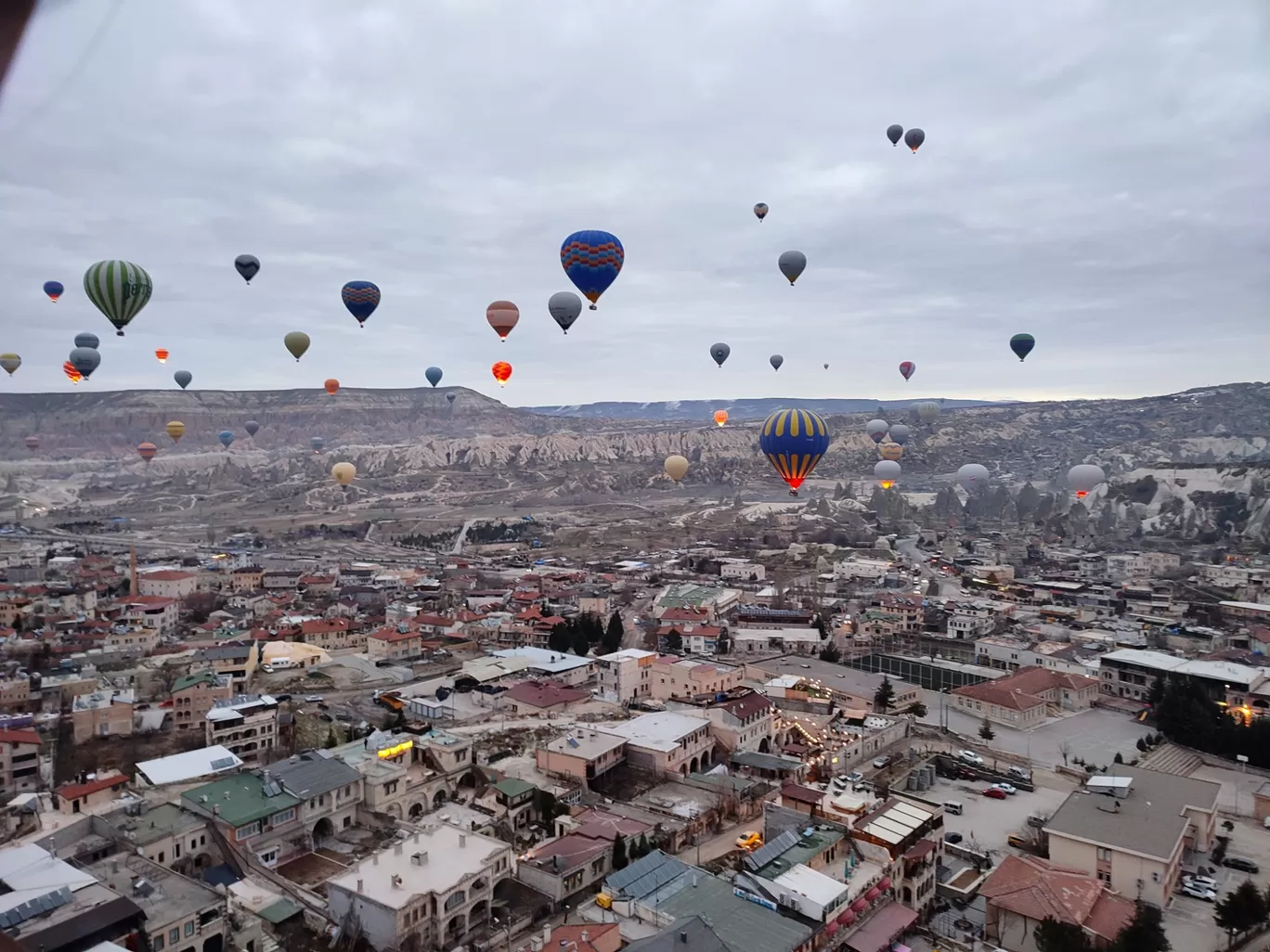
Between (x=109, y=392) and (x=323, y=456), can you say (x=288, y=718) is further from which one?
(x=109, y=392)

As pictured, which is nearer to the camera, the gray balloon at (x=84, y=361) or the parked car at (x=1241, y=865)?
the parked car at (x=1241, y=865)

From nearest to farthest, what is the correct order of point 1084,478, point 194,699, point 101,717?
point 101,717, point 194,699, point 1084,478

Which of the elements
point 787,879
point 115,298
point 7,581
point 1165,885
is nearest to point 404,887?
point 787,879

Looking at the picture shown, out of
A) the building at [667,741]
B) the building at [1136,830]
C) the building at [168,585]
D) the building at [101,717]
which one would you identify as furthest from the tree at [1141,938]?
the building at [168,585]

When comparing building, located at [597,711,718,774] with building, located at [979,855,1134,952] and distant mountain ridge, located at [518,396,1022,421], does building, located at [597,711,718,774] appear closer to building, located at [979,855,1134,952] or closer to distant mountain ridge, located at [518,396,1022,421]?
building, located at [979,855,1134,952]

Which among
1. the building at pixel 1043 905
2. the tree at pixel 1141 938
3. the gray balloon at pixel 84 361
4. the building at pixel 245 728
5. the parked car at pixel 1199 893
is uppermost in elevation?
the gray balloon at pixel 84 361

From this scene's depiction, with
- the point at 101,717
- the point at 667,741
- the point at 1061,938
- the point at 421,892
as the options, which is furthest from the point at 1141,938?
the point at 101,717

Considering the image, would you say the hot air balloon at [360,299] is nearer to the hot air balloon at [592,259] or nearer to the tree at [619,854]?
the hot air balloon at [592,259]

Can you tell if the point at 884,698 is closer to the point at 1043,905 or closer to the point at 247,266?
the point at 1043,905
